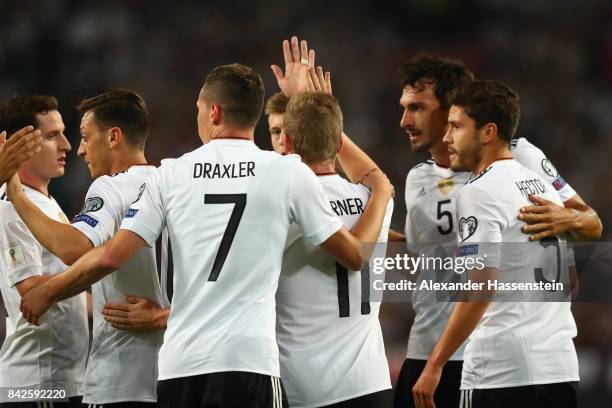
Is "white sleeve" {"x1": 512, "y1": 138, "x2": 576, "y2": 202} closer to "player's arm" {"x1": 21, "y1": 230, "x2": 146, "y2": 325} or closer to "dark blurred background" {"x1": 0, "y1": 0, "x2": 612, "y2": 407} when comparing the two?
"player's arm" {"x1": 21, "y1": 230, "x2": 146, "y2": 325}

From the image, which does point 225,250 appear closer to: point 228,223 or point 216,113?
point 228,223

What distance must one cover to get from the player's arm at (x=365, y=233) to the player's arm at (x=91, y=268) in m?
0.88

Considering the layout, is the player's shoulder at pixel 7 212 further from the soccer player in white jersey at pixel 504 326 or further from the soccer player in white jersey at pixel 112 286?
the soccer player in white jersey at pixel 504 326

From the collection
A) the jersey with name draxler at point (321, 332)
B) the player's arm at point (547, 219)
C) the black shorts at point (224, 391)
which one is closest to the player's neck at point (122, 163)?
the jersey with name draxler at point (321, 332)

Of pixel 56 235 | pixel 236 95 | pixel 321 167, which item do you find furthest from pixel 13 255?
pixel 321 167

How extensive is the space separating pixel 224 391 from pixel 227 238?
67 centimetres

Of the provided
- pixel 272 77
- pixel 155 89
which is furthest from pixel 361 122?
pixel 155 89

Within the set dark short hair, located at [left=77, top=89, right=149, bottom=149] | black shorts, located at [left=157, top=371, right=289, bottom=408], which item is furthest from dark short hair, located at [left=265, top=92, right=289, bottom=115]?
black shorts, located at [left=157, top=371, right=289, bottom=408]

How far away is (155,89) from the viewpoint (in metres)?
13.1

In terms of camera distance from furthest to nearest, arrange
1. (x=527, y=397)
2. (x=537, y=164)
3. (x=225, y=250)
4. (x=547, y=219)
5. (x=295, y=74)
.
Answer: (x=537, y=164) → (x=295, y=74) → (x=547, y=219) → (x=527, y=397) → (x=225, y=250)

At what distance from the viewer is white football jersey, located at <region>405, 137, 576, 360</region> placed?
19.3ft

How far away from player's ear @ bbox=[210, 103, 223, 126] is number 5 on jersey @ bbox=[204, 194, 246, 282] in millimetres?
417

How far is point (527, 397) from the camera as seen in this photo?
4.96m

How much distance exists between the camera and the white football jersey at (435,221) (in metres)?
5.89
